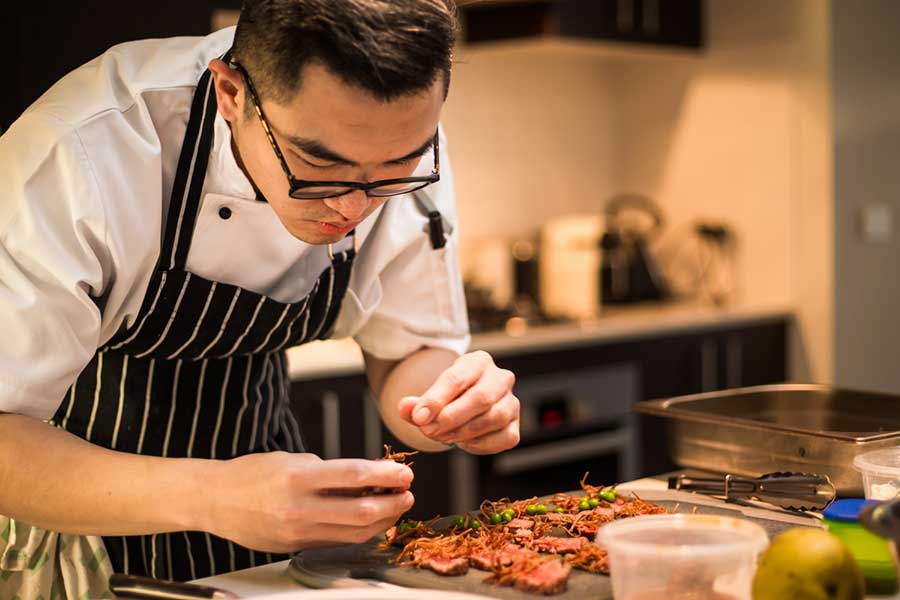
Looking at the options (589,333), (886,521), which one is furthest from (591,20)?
(886,521)

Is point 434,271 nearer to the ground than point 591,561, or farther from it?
farther from it

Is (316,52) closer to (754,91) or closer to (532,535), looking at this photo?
(532,535)

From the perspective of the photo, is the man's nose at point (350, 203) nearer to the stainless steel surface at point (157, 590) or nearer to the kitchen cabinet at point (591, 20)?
the stainless steel surface at point (157, 590)

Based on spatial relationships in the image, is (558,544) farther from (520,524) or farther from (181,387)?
(181,387)

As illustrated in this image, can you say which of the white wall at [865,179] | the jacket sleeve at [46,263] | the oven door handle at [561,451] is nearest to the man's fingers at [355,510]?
the jacket sleeve at [46,263]

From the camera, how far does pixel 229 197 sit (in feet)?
4.43

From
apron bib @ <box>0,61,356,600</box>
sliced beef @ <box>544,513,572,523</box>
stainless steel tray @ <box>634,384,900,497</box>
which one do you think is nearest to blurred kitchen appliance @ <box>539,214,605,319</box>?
stainless steel tray @ <box>634,384,900,497</box>

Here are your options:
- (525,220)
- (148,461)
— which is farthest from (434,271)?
(525,220)

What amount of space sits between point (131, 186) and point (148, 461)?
328 mm

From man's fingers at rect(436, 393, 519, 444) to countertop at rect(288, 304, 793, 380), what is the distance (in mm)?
1196

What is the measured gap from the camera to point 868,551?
1025 millimetres

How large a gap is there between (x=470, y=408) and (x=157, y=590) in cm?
43

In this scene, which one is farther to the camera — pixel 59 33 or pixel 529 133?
pixel 529 133

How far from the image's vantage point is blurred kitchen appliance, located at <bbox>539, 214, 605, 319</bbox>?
3.80 metres
